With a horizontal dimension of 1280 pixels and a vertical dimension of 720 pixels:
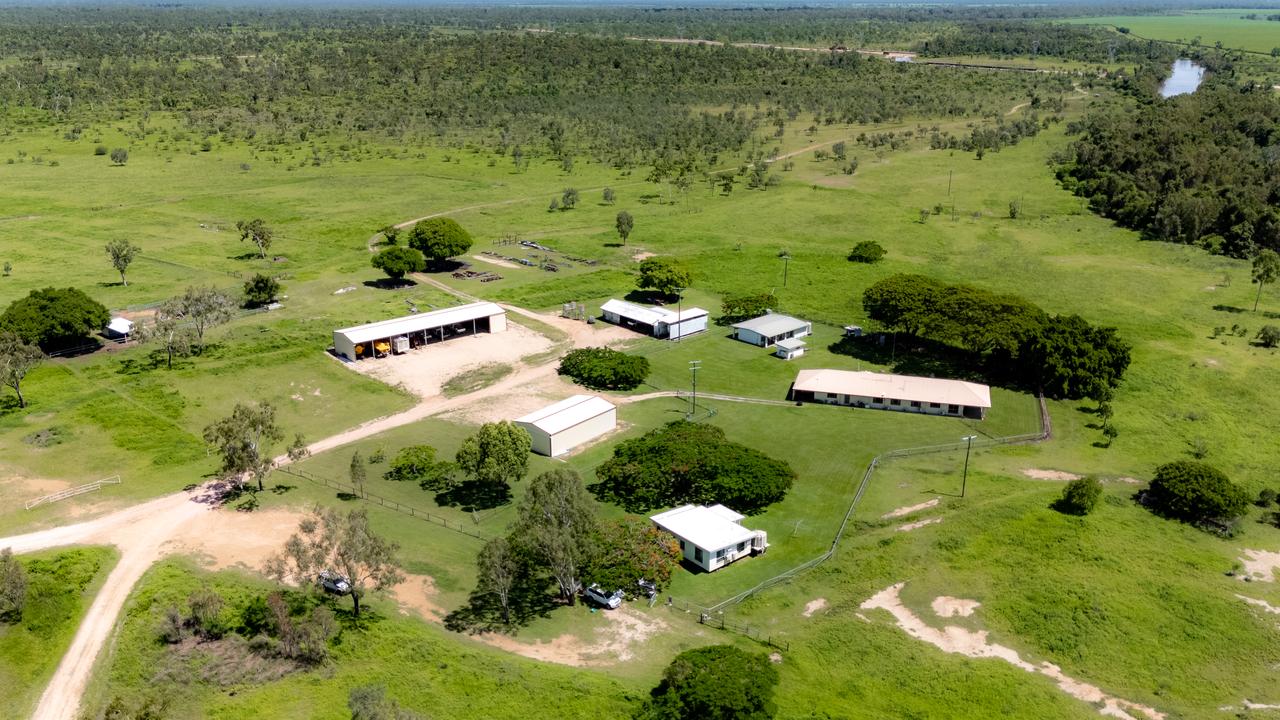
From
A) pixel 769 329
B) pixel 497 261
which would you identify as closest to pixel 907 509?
pixel 769 329

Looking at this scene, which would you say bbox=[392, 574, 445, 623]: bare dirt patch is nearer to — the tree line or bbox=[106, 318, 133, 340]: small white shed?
bbox=[106, 318, 133, 340]: small white shed

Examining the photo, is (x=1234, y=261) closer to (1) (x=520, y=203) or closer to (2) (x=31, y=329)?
(1) (x=520, y=203)

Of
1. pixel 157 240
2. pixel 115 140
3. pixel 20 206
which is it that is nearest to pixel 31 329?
pixel 157 240

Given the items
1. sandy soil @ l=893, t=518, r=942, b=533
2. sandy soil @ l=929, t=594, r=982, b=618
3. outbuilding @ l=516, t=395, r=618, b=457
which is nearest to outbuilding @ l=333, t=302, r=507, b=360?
outbuilding @ l=516, t=395, r=618, b=457

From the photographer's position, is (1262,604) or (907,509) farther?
(907,509)

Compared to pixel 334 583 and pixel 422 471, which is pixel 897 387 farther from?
pixel 334 583

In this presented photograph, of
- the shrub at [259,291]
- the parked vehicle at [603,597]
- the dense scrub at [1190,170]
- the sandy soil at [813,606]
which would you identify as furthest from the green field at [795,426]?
the dense scrub at [1190,170]
